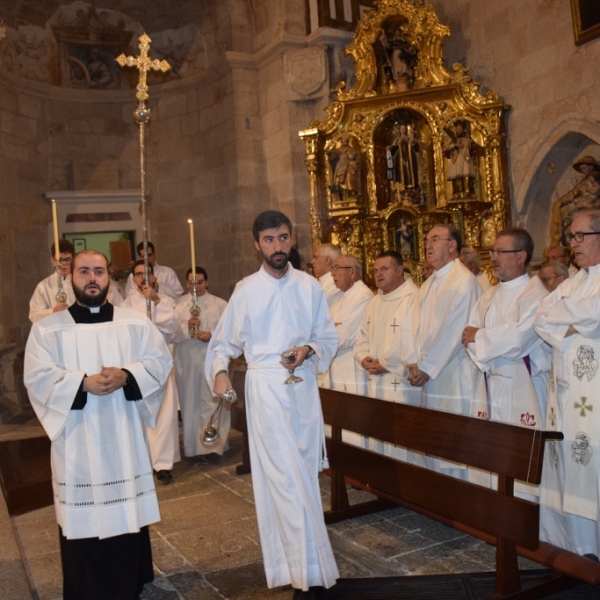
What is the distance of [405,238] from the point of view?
10125mm

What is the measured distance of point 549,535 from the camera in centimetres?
451

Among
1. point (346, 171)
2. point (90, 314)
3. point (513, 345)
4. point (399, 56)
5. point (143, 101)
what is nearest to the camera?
point (90, 314)

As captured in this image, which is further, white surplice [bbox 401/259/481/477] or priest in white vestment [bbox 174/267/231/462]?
priest in white vestment [bbox 174/267/231/462]

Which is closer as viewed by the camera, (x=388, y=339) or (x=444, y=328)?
(x=444, y=328)

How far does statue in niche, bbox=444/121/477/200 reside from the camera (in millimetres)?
9531

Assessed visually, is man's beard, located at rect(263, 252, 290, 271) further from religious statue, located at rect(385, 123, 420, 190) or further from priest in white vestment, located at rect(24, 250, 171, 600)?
religious statue, located at rect(385, 123, 420, 190)

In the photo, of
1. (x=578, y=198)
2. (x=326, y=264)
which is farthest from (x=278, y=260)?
(x=578, y=198)

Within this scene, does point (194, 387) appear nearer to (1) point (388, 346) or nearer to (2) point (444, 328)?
(1) point (388, 346)

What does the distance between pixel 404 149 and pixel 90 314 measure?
22.8 feet

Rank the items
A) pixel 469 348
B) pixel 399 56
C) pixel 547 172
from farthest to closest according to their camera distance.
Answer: pixel 399 56 < pixel 547 172 < pixel 469 348

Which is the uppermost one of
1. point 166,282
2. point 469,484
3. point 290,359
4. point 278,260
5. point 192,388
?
point 166,282

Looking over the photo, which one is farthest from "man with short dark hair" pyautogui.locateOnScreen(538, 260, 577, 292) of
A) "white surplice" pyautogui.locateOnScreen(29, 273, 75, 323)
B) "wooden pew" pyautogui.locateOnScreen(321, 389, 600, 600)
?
"white surplice" pyautogui.locateOnScreen(29, 273, 75, 323)

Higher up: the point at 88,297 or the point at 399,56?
the point at 399,56

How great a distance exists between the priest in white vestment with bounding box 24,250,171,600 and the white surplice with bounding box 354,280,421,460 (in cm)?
253
